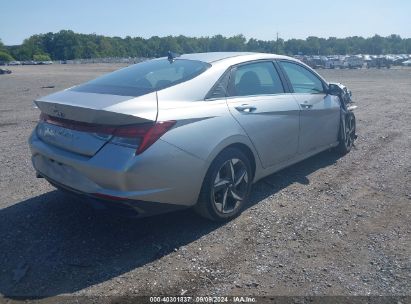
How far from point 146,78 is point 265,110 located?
4.41ft

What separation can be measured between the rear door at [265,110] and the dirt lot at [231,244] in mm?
598

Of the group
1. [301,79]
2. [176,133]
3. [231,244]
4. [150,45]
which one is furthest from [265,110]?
[150,45]

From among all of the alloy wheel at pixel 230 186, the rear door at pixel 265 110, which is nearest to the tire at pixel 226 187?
the alloy wheel at pixel 230 186

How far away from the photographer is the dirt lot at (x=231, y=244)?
307cm

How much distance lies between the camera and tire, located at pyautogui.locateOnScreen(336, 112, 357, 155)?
20.2 feet

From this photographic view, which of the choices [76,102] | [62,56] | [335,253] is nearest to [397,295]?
[335,253]

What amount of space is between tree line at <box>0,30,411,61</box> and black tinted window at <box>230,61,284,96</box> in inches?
4502

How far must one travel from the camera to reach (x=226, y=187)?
4.03 m

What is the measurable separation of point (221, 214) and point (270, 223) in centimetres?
52

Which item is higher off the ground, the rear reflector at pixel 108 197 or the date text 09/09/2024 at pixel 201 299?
the rear reflector at pixel 108 197

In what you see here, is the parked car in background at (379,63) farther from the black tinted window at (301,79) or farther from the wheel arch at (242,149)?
the wheel arch at (242,149)

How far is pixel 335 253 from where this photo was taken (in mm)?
3504

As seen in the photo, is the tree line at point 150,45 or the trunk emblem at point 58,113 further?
the tree line at point 150,45

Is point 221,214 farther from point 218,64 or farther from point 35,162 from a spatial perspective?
point 35,162
